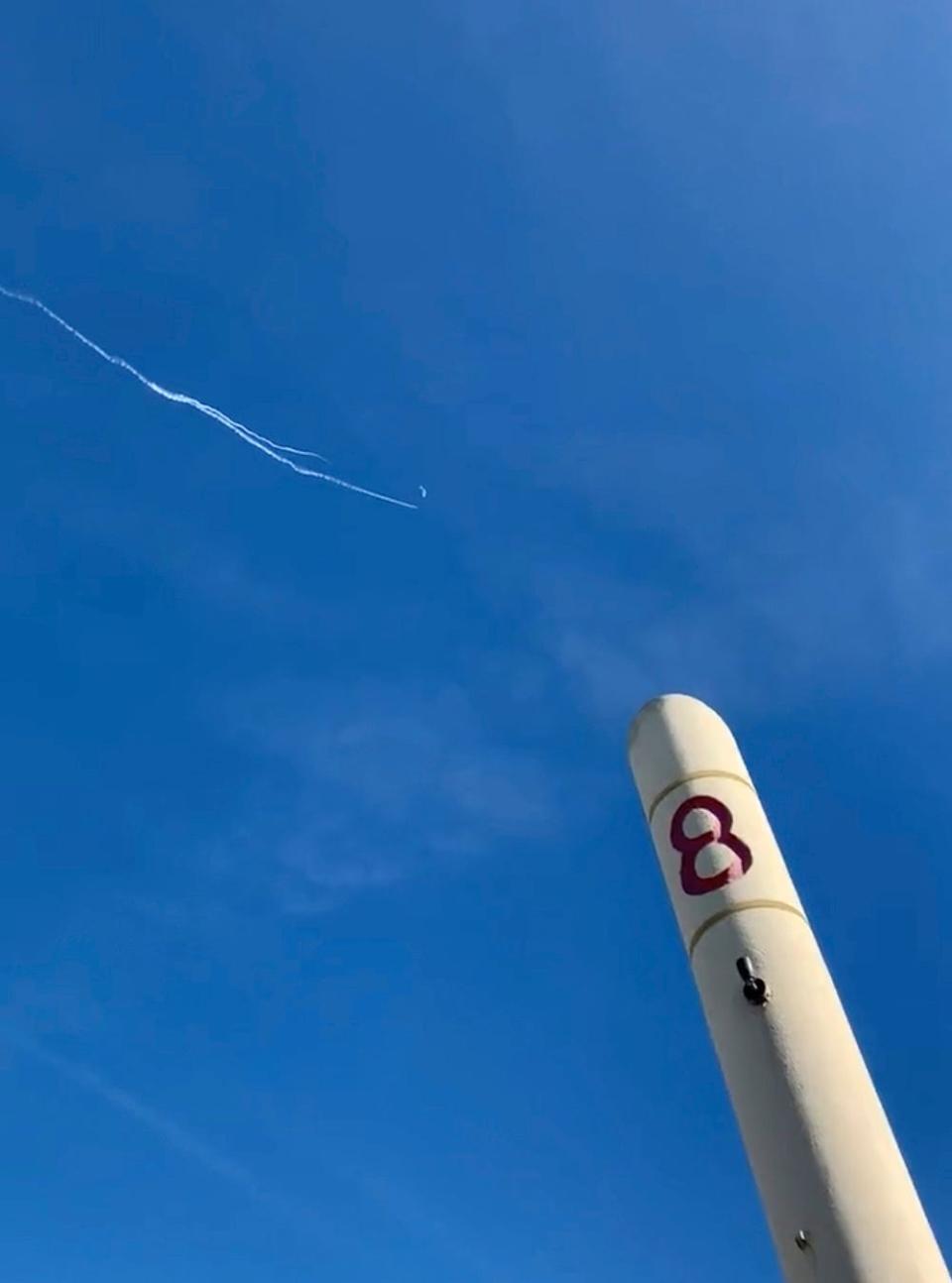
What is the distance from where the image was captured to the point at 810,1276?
17.1m

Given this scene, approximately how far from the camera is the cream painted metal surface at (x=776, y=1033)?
56.7ft

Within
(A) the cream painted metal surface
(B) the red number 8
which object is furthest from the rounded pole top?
(B) the red number 8

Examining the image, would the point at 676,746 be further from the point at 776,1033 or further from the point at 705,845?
the point at 776,1033

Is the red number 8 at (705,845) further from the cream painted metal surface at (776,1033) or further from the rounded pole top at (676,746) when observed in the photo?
the rounded pole top at (676,746)

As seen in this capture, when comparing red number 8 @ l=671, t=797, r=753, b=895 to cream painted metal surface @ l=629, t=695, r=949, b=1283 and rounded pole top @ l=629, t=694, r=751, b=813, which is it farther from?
rounded pole top @ l=629, t=694, r=751, b=813

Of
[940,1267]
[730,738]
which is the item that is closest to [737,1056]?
[940,1267]

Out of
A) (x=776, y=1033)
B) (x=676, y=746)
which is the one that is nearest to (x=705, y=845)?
(x=676, y=746)

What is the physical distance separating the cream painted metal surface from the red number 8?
2 cm

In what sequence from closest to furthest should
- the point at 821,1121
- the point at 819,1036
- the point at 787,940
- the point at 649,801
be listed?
the point at 821,1121, the point at 819,1036, the point at 787,940, the point at 649,801

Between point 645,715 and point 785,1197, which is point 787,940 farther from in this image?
point 645,715

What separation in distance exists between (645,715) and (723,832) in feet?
14.3

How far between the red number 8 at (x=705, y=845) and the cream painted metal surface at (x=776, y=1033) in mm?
24

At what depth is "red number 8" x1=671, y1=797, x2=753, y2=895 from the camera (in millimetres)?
22422

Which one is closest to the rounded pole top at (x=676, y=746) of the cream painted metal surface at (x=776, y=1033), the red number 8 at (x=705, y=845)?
the cream painted metal surface at (x=776, y=1033)
